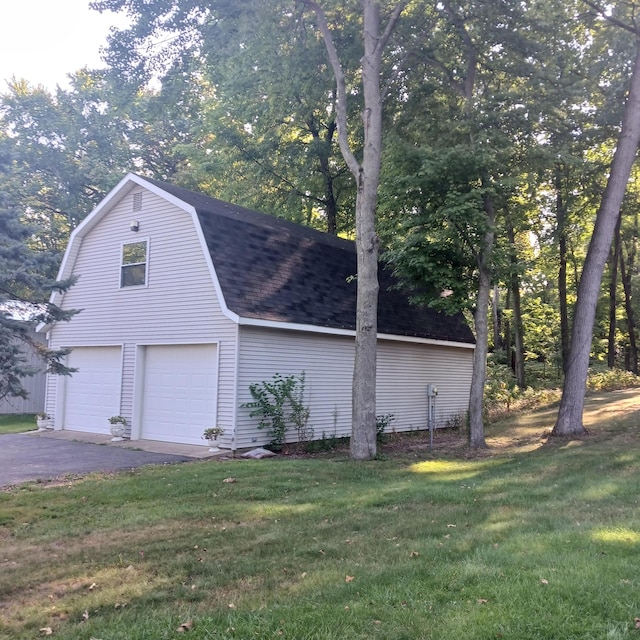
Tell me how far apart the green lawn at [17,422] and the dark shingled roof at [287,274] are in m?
7.86

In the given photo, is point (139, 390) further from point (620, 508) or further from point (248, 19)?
point (620, 508)

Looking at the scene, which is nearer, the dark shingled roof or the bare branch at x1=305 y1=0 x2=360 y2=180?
the bare branch at x1=305 y1=0 x2=360 y2=180

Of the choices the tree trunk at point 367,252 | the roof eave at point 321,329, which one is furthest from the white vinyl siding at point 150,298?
the tree trunk at point 367,252

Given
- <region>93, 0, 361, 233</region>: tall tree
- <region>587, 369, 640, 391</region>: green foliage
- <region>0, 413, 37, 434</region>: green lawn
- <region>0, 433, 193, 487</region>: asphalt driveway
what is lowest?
<region>0, 413, 37, 434</region>: green lawn

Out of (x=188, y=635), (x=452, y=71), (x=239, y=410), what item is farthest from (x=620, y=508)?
(x=452, y=71)

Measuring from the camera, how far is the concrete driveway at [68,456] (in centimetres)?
956

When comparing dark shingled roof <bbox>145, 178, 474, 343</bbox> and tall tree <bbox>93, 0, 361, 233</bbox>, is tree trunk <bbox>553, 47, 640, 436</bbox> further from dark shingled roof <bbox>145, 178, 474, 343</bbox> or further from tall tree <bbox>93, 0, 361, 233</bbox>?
tall tree <bbox>93, 0, 361, 233</bbox>

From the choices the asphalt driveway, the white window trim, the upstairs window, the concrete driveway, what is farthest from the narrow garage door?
the upstairs window

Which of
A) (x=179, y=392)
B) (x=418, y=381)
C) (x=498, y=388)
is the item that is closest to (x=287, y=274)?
(x=179, y=392)

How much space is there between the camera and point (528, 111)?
13180 millimetres

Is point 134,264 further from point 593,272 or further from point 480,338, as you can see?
point 593,272

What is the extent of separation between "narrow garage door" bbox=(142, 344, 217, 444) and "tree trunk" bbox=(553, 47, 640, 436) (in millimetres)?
7845

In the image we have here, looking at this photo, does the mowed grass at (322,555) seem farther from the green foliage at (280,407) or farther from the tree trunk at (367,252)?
the green foliage at (280,407)

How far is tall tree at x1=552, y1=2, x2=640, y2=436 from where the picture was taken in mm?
13227
